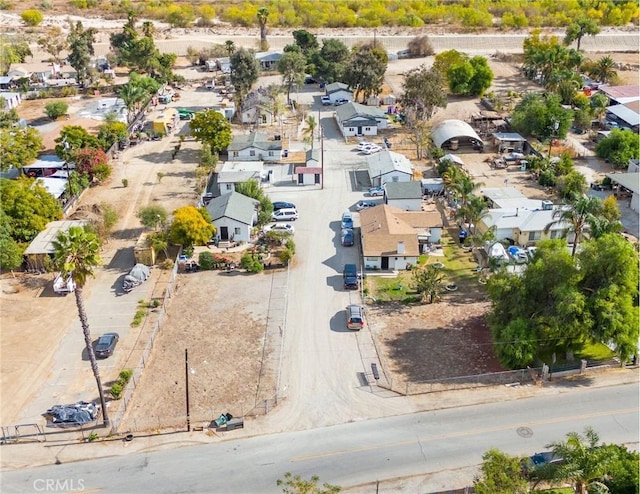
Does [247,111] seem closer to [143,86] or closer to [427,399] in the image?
[143,86]

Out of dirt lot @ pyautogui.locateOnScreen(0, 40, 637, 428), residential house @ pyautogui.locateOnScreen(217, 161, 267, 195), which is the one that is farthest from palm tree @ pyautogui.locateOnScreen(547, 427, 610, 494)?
residential house @ pyautogui.locateOnScreen(217, 161, 267, 195)

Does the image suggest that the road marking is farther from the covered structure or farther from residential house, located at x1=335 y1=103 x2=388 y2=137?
residential house, located at x1=335 y1=103 x2=388 y2=137

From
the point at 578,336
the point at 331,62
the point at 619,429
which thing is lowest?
the point at 619,429

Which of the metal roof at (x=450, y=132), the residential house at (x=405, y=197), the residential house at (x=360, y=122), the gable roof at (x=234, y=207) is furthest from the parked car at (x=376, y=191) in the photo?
the residential house at (x=360, y=122)

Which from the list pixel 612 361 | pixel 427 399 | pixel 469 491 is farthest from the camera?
pixel 612 361

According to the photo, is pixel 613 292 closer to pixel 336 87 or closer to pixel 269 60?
pixel 336 87

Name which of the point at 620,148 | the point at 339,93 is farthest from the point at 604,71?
the point at 339,93

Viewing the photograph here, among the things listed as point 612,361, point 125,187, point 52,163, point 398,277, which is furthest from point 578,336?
point 52,163
